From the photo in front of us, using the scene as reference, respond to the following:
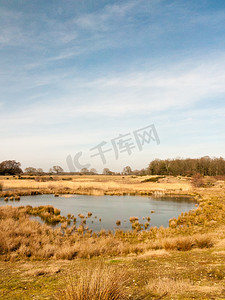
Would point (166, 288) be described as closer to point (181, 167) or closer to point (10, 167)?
point (181, 167)

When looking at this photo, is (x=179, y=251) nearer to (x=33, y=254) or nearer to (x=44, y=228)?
(x=33, y=254)

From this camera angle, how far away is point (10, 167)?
105750 millimetres

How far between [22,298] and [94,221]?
15.7 metres

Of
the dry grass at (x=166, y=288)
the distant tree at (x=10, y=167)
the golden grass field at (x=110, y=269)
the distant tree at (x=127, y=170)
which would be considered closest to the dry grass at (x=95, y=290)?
the golden grass field at (x=110, y=269)

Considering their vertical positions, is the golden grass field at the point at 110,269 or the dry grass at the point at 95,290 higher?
the dry grass at the point at 95,290

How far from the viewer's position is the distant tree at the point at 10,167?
338ft

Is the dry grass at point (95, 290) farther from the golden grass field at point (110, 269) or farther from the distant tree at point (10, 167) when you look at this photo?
the distant tree at point (10, 167)

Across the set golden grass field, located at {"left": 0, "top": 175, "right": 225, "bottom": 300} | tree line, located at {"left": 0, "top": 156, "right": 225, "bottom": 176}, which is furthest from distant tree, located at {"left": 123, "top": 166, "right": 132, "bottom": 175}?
golden grass field, located at {"left": 0, "top": 175, "right": 225, "bottom": 300}

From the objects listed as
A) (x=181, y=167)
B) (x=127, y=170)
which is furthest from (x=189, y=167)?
(x=127, y=170)

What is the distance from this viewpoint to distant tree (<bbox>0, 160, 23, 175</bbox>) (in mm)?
103000

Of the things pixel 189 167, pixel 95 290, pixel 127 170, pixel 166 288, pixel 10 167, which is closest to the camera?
pixel 95 290

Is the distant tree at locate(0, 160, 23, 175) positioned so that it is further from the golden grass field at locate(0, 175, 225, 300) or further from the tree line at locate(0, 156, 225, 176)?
the golden grass field at locate(0, 175, 225, 300)

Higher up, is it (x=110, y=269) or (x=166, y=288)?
(x=110, y=269)

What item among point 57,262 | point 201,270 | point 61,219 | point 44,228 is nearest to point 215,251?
point 201,270
